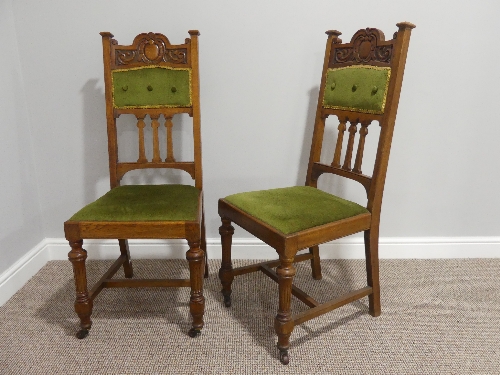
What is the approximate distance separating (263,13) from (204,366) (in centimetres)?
161

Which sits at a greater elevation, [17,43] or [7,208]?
[17,43]

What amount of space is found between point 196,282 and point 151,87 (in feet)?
2.98

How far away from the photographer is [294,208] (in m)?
1.43

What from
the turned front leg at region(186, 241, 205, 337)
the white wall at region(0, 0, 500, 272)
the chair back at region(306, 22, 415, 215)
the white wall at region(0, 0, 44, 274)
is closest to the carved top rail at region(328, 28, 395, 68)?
the chair back at region(306, 22, 415, 215)

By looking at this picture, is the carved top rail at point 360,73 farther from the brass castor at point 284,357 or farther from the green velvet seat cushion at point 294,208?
the brass castor at point 284,357

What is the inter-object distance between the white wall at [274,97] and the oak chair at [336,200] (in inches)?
11.5

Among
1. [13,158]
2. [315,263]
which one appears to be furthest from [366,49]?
[13,158]

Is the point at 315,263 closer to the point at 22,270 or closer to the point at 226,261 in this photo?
the point at 226,261

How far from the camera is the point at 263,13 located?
6.03ft

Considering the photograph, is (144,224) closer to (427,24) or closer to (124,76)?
(124,76)

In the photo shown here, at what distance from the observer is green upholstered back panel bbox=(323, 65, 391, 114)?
143cm

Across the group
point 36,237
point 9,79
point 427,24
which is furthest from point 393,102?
point 36,237

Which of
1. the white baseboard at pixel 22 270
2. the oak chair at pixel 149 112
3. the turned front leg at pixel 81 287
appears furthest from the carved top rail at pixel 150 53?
the white baseboard at pixel 22 270

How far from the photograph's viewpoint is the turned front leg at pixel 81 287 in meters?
1.40
